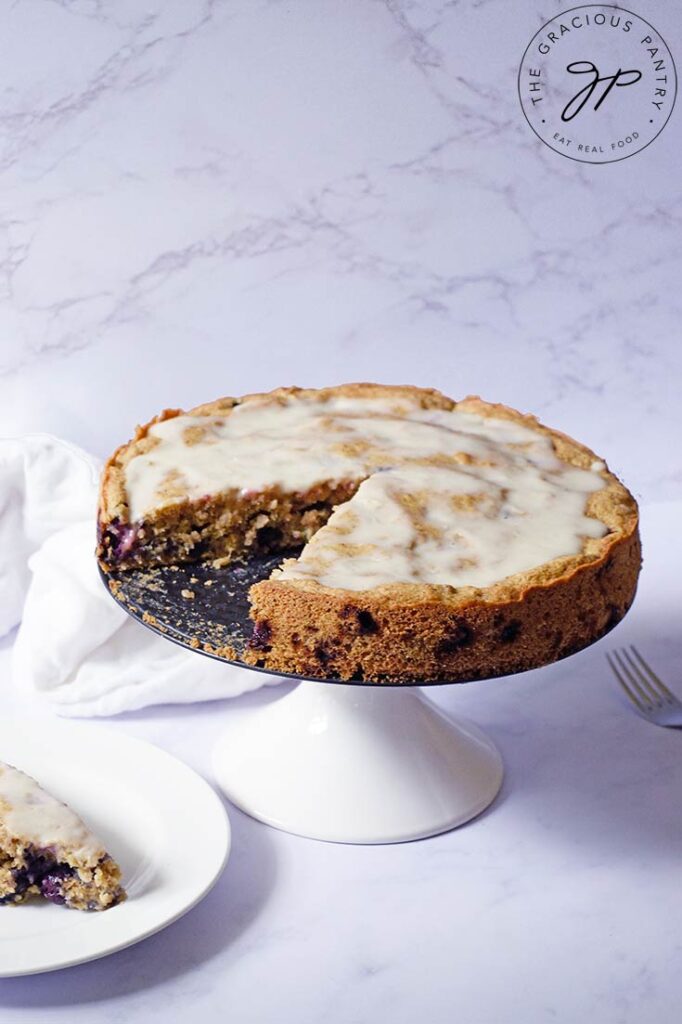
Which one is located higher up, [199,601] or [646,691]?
[199,601]

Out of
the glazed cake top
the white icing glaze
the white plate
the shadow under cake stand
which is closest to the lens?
the white plate

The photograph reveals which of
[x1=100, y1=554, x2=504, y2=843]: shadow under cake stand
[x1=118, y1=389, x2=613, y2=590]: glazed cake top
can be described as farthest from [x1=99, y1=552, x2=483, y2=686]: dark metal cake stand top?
[x1=118, y1=389, x2=613, y2=590]: glazed cake top

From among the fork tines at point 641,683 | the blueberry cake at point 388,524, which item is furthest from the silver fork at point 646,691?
the blueberry cake at point 388,524

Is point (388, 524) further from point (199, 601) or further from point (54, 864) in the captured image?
point (54, 864)

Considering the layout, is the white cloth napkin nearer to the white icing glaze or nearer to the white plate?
the white plate

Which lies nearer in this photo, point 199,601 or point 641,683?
point 199,601

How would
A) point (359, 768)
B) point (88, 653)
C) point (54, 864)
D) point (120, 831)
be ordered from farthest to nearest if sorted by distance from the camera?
point (88, 653)
point (359, 768)
point (120, 831)
point (54, 864)

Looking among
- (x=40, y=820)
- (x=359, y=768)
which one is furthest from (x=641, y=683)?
(x=40, y=820)
